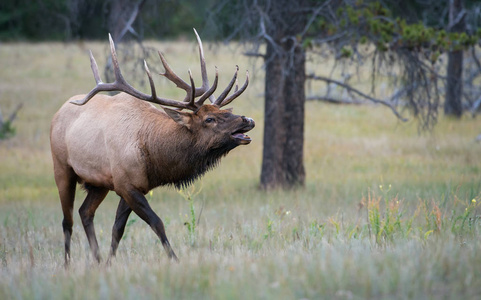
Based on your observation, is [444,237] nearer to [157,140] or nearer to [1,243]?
[157,140]

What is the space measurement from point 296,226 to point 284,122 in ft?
13.0

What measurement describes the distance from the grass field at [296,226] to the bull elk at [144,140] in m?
0.68

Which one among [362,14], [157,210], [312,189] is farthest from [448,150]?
[157,210]

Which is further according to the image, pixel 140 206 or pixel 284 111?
pixel 284 111

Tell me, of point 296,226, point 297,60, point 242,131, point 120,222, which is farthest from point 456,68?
point 120,222

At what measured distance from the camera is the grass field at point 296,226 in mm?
4168

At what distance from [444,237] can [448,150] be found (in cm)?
920

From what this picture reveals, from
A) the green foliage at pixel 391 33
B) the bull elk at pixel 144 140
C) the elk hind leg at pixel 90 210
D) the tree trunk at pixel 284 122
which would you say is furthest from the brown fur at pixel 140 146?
the tree trunk at pixel 284 122

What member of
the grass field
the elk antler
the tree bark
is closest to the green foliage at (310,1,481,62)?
the tree bark

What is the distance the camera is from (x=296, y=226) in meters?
7.40

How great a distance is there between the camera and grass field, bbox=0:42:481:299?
417 centimetres

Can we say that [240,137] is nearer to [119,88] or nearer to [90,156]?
[119,88]

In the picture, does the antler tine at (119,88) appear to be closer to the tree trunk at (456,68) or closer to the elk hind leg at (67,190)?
the elk hind leg at (67,190)

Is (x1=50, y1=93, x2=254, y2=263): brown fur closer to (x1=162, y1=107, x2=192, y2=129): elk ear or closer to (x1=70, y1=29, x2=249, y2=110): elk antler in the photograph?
(x1=162, y1=107, x2=192, y2=129): elk ear
